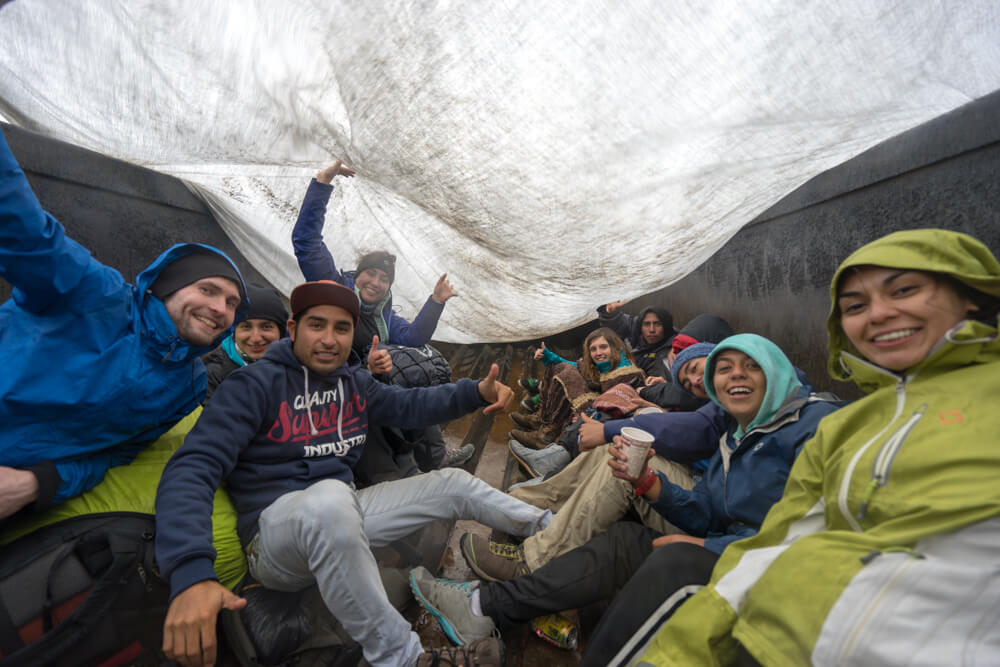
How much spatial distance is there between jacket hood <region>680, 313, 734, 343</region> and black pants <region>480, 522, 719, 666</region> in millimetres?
1619

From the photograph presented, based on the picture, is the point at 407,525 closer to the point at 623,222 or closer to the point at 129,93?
the point at 623,222

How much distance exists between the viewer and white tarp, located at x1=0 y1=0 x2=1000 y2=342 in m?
0.82

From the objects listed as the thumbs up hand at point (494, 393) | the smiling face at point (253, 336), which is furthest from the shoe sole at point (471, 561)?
the smiling face at point (253, 336)

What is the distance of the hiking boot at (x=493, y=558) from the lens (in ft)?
5.00

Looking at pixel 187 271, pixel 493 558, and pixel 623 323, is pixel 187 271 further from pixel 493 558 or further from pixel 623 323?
pixel 623 323

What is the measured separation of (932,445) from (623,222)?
92 centimetres

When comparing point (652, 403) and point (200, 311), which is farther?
point (652, 403)

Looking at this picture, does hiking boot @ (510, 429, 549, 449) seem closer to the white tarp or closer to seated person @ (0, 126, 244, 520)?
the white tarp

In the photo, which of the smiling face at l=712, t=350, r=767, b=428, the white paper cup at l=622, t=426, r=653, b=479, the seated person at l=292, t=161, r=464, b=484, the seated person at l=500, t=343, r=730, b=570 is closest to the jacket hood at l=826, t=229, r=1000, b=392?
the smiling face at l=712, t=350, r=767, b=428

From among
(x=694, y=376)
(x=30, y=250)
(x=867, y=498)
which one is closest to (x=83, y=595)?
(x=30, y=250)

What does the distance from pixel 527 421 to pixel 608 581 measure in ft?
7.11

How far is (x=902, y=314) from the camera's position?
31.2 inches

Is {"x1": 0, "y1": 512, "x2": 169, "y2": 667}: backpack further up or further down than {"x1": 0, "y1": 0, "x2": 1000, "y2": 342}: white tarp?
further down

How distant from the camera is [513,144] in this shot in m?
1.15
